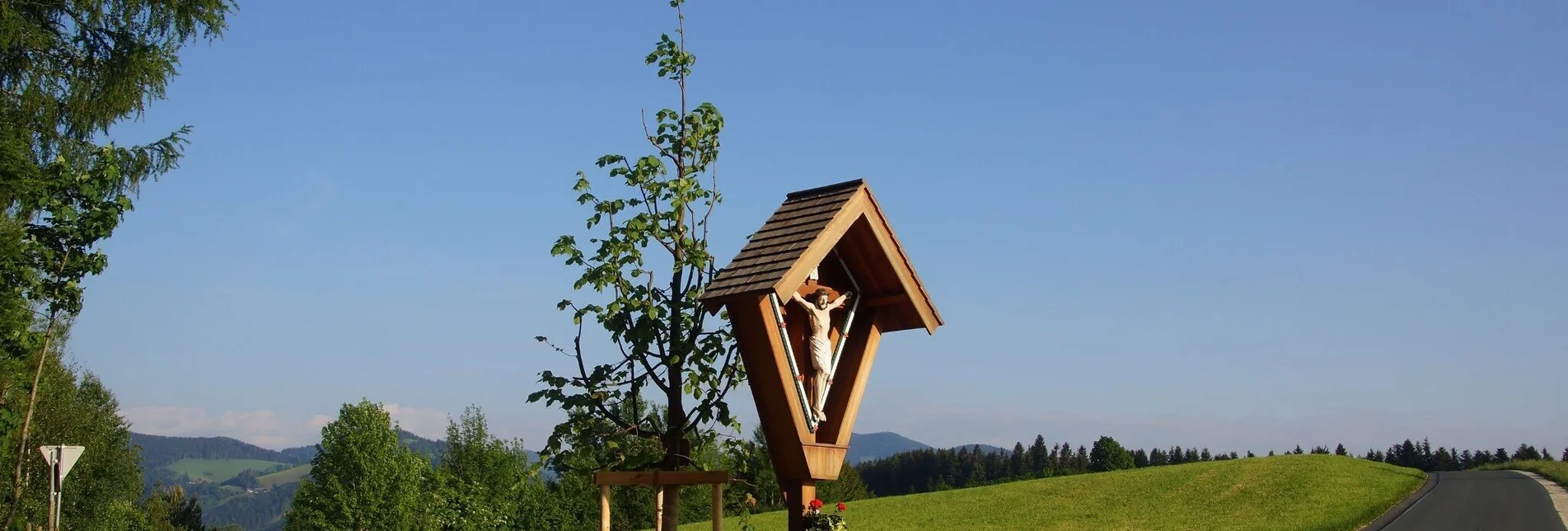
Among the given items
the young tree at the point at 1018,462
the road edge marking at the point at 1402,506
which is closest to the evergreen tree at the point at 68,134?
the road edge marking at the point at 1402,506

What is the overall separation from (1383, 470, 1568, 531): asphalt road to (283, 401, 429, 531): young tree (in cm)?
2876

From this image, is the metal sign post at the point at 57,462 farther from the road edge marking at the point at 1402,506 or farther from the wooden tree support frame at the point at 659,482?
the road edge marking at the point at 1402,506

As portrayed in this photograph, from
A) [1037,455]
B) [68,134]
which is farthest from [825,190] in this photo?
[1037,455]

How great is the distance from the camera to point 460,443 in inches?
2378

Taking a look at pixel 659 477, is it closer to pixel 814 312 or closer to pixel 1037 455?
pixel 814 312

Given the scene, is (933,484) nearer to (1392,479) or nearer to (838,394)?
(1392,479)

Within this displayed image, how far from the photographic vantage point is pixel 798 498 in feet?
30.1

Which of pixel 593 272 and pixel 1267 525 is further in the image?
pixel 1267 525

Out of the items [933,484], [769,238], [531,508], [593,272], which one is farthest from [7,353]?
[933,484]

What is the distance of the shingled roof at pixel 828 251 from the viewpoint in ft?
28.2

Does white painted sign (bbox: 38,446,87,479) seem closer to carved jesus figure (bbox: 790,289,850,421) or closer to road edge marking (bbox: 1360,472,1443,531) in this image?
carved jesus figure (bbox: 790,289,850,421)

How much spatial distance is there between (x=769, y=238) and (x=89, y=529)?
41.1m

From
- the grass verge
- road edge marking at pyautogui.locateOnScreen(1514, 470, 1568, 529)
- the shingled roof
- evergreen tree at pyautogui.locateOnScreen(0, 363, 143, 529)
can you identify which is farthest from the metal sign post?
the grass verge

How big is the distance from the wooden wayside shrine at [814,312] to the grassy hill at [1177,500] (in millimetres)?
23284
